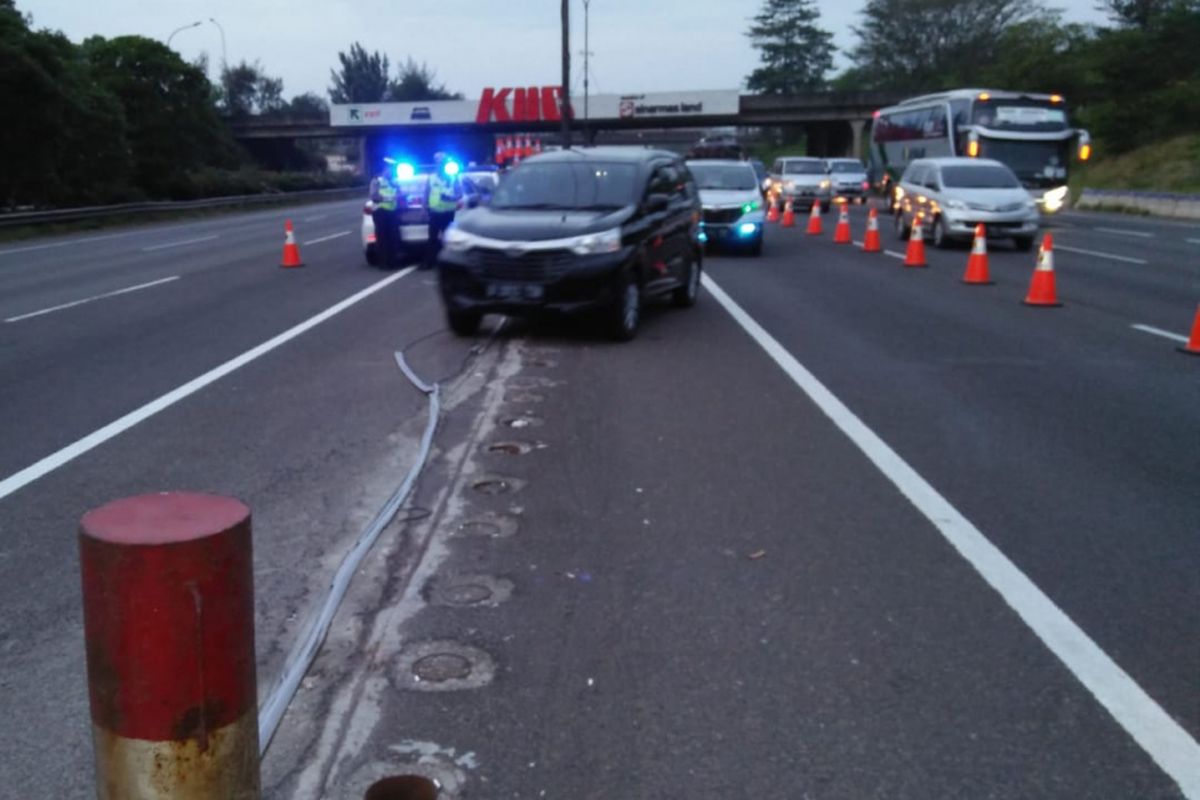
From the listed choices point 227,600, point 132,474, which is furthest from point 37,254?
point 227,600

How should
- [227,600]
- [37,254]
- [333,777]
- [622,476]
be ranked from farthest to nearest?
[37,254], [622,476], [333,777], [227,600]

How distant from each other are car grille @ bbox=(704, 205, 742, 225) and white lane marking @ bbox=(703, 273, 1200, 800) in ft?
46.5

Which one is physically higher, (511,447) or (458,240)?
(458,240)

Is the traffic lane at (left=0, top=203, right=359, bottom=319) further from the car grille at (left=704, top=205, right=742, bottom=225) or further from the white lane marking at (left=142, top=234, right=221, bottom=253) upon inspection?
the car grille at (left=704, top=205, right=742, bottom=225)

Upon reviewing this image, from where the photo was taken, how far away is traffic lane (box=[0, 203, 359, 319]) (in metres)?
17.3

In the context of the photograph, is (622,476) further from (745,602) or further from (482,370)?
(482,370)

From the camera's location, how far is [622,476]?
729 cm

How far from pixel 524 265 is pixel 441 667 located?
7511mm

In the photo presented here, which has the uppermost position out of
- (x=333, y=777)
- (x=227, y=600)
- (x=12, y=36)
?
(x=12, y=36)

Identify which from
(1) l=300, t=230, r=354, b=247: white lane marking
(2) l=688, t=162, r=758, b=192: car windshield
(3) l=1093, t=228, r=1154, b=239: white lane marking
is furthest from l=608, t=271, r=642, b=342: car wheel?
(3) l=1093, t=228, r=1154, b=239: white lane marking

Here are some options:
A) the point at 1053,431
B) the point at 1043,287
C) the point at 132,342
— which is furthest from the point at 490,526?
the point at 1043,287

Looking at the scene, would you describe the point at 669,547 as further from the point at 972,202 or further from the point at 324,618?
→ the point at 972,202

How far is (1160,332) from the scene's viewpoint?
13.4m

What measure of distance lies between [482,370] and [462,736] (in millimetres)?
6883
